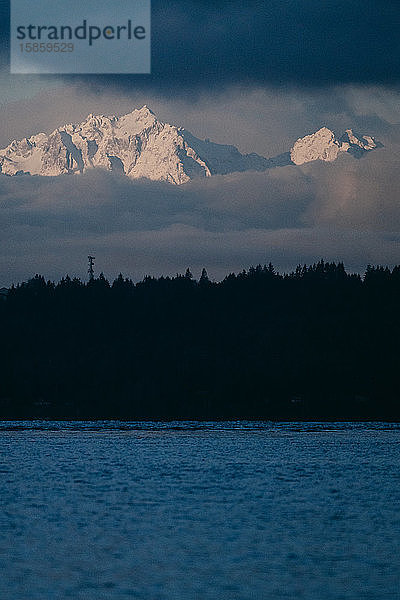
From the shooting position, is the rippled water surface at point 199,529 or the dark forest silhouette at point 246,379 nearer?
the rippled water surface at point 199,529

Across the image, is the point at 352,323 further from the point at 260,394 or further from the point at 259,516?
the point at 259,516

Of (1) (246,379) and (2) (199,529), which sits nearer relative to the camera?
(2) (199,529)

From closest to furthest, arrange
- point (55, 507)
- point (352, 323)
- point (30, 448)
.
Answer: point (55, 507)
point (30, 448)
point (352, 323)

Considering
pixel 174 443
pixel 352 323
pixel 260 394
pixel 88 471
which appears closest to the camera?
pixel 88 471

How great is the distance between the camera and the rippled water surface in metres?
24.5

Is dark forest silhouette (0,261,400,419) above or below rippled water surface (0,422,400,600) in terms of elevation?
above

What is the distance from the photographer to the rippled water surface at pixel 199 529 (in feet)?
80.5

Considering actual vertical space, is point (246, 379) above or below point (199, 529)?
above

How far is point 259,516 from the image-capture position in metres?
36.8

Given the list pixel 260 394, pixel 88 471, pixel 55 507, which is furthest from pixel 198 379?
pixel 55 507

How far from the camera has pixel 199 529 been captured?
33344 millimetres

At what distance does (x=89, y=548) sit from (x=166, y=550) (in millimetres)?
2552

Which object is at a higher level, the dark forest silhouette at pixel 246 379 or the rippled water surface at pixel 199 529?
the dark forest silhouette at pixel 246 379

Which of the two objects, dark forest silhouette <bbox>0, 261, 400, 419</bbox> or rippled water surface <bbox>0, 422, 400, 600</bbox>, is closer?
rippled water surface <bbox>0, 422, 400, 600</bbox>
